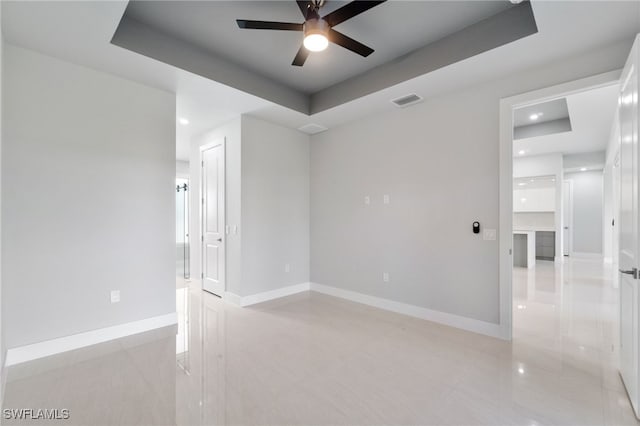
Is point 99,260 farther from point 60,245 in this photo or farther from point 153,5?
point 153,5

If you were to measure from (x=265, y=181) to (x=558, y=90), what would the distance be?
3.82m

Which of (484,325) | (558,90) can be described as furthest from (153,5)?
(484,325)

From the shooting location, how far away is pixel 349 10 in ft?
7.12

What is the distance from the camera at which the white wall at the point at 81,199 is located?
261 centimetres

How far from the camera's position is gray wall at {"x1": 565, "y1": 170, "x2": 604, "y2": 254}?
873 cm

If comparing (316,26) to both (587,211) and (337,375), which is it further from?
(587,211)

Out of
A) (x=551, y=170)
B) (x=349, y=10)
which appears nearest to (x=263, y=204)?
(x=349, y=10)

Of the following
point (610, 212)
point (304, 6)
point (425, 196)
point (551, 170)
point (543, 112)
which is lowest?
point (610, 212)

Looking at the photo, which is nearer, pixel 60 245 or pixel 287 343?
pixel 60 245

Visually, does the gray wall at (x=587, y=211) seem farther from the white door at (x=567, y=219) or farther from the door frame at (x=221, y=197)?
the door frame at (x=221, y=197)

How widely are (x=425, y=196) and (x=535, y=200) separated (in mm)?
7183

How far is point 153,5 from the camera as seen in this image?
250 cm

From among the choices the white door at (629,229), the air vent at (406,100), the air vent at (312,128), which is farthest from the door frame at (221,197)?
the white door at (629,229)

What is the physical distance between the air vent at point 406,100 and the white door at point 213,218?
9.26 feet
